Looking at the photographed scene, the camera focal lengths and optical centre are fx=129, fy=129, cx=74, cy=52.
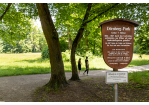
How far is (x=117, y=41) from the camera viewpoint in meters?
4.40

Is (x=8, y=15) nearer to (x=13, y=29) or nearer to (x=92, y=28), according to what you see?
(x=13, y=29)

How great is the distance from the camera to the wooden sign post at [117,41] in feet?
14.5

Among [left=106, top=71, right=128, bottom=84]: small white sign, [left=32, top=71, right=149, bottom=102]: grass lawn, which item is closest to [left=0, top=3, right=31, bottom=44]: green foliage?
[left=32, top=71, right=149, bottom=102]: grass lawn

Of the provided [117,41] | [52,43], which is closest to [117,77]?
[117,41]

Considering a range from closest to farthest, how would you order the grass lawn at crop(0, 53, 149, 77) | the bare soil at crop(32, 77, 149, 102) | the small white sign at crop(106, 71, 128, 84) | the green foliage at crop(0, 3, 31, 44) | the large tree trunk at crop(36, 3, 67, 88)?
the small white sign at crop(106, 71, 128, 84), the bare soil at crop(32, 77, 149, 102), the large tree trunk at crop(36, 3, 67, 88), the green foliage at crop(0, 3, 31, 44), the grass lawn at crop(0, 53, 149, 77)

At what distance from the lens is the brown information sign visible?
4.41 m

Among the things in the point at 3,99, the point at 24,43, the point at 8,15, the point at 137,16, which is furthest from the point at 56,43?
the point at 24,43

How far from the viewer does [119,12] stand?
27.3 ft

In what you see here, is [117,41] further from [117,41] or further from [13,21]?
[13,21]

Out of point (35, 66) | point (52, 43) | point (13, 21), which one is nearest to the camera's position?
point (52, 43)

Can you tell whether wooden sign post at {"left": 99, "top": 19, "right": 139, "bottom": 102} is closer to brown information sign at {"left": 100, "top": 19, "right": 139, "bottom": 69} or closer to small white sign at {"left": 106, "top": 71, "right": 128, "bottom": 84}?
brown information sign at {"left": 100, "top": 19, "right": 139, "bottom": 69}

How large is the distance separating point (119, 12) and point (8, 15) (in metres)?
10.8

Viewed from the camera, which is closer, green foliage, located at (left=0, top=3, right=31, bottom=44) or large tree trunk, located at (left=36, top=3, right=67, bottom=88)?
large tree trunk, located at (left=36, top=3, right=67, bottom=88)

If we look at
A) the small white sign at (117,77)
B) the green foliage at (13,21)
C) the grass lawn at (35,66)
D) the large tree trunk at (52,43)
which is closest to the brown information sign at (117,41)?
the small white sign at (117,77)
